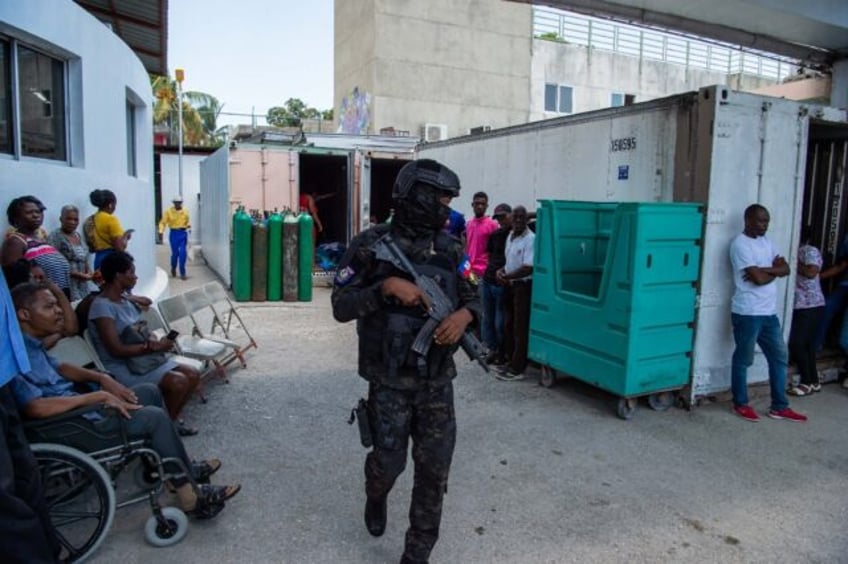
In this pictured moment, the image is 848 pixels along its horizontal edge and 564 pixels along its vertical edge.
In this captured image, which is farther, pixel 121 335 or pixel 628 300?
pixel 628 300

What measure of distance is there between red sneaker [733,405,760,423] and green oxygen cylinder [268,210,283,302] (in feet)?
22.7

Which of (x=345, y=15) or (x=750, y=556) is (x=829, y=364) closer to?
(x=750, y=556)

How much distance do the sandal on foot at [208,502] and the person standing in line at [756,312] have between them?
4.00m

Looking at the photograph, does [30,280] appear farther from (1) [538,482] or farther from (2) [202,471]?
(1) [538,482]

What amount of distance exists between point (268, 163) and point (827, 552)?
9639 millimetres

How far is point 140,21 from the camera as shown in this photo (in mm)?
9180

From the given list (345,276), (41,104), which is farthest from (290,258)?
(345,276)

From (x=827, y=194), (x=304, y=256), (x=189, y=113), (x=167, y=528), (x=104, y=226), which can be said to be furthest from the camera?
(x=189, y=113)

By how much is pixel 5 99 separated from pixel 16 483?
3.71 metres

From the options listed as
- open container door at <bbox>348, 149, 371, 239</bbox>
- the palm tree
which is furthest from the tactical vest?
the palm tree

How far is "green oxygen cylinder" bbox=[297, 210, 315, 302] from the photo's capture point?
33.0 ft

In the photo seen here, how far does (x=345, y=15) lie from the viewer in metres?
24.3

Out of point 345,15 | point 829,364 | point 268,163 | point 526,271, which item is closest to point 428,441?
point 526,271

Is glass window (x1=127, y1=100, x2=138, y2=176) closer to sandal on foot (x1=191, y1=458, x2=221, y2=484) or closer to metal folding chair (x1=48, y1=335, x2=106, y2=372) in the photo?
metal folding chair (x1=48, y1=335, x2=106, y2=372)
